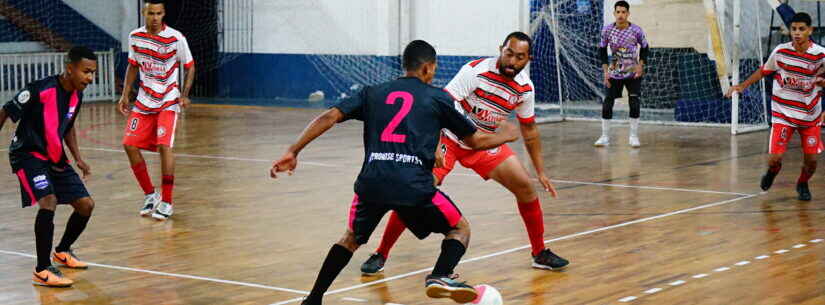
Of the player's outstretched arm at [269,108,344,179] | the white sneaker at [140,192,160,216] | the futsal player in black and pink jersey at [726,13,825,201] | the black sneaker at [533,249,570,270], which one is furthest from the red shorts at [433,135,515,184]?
the futsal player in black and pink jersey at [726,13,825,201]

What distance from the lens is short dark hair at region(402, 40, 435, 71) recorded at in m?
5.70

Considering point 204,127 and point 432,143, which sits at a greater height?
point 432,143

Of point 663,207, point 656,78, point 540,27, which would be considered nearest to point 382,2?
point 540,27

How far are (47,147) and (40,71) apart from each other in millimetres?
16933

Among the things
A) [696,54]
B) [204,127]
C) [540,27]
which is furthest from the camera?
[540,27]

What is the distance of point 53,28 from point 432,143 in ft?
66.3

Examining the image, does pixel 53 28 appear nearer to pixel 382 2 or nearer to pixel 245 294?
pixel 382 2

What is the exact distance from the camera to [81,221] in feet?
24.0

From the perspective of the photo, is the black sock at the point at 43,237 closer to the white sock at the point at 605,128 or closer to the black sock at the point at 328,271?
the black sock at the point at 328,271

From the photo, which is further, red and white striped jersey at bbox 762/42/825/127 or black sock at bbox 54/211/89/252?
red and white striped jersey at bbox 762/42/825/127

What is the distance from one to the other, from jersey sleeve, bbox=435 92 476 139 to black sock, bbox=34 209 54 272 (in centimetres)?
256

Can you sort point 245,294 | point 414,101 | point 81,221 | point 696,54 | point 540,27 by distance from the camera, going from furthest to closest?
point 540,27 < point 696,54 < point 81,221 < point 245,294 < point 414,101

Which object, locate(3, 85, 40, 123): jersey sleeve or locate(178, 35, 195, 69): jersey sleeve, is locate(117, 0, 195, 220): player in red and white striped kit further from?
locate(3, 85, 40, 123): jersey sleeve

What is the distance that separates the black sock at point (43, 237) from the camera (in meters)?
6.86
